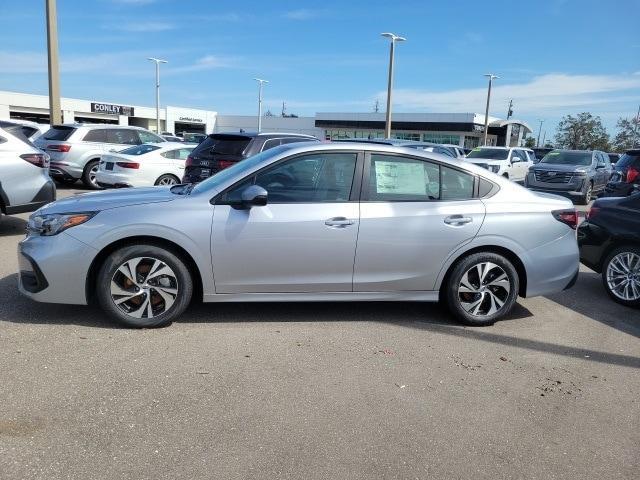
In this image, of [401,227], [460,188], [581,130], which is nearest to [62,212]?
[401,227]

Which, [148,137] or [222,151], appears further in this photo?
[148,137]

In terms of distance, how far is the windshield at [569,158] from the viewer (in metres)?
18.0

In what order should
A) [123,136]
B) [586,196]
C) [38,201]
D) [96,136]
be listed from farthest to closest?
1. [586,196]
2. [123,136]
3. [96,136]
4. [38,201]

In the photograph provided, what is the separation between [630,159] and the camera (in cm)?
1115

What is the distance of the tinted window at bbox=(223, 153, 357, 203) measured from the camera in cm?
469

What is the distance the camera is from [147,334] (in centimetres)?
446

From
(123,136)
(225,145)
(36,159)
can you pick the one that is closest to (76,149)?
(123,136)

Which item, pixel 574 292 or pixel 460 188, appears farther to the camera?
pixel 574 292

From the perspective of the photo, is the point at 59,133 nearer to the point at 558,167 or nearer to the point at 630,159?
the point at 630,159

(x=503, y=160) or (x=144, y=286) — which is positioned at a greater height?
(x=503, y=160)

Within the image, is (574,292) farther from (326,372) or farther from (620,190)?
(620,190)

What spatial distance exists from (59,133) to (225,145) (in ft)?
20.7

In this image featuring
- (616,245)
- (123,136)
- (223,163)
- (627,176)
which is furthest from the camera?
(123,136)

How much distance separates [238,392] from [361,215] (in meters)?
1.89
